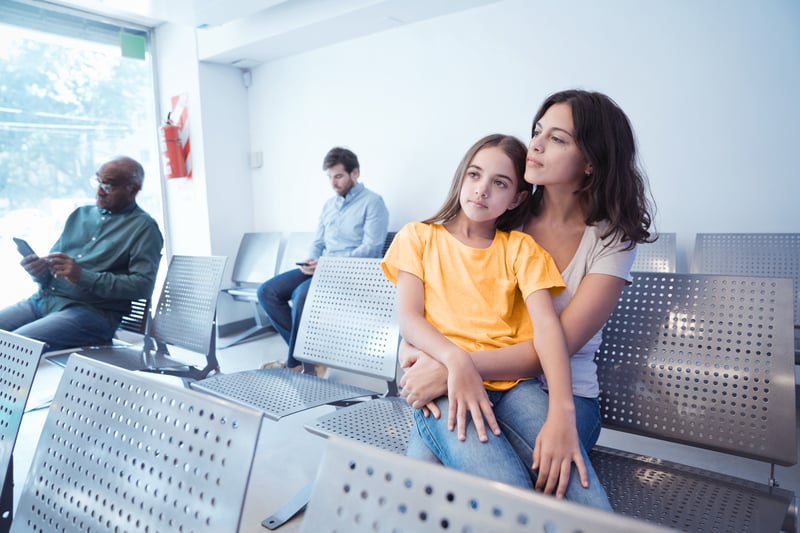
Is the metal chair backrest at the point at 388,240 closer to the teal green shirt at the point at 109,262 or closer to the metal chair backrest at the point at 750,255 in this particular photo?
the teal green shirt at the point at 109,262

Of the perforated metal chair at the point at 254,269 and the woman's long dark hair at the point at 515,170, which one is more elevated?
the woman's long dark hair at the point at 515,170

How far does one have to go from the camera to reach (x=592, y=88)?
2867 millimetres

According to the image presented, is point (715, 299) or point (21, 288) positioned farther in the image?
point (21, 288)

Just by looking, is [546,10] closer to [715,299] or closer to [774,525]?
[715,299]

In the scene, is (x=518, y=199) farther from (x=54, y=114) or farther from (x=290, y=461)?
(x=54, y=114)

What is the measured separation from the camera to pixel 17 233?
12.2 feet

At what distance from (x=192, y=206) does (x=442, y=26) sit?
2.68 m

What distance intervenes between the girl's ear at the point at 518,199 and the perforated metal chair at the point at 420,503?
0.91 metres

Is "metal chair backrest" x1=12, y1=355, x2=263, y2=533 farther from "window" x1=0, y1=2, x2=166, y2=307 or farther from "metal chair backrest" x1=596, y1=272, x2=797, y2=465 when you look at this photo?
"window" x1=0, y1=2, x2=166, y2=307

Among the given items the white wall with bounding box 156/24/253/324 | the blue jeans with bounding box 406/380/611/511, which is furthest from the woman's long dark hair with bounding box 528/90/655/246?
the white wall with bounding box 156/24/253/324

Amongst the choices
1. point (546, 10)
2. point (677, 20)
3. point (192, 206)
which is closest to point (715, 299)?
A: point (677, 20)

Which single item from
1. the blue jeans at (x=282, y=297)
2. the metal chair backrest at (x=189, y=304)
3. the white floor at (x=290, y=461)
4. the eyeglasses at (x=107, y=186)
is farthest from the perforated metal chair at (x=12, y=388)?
the blue jeans at (x=282, y=297)

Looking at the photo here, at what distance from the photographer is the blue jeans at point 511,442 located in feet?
2.93

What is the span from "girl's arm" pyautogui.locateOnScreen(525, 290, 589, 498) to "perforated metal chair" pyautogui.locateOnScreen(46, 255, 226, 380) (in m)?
1.55
